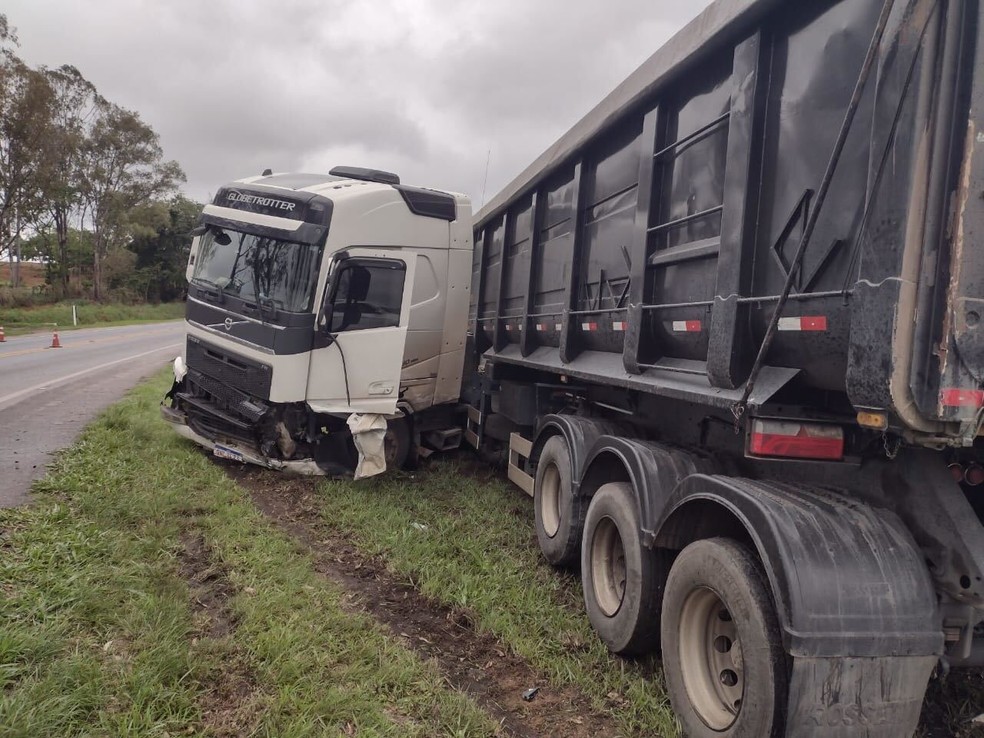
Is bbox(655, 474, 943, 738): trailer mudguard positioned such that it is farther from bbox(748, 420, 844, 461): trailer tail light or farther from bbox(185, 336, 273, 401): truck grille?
bbox(185, 336, 273, 401): truck grille

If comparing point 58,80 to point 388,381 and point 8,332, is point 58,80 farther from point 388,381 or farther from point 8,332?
point 388,381

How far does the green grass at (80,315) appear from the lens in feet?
90.7

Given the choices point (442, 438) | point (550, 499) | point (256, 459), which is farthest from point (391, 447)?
point (550, 499)

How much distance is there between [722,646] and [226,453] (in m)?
5.12

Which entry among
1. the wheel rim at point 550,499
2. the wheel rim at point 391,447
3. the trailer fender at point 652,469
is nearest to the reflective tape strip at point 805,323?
the trailer fender at point 652,469

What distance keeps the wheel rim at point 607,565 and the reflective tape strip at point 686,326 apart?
3.78 ft

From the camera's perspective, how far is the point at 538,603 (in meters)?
4.06

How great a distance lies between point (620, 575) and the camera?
377 centimetres

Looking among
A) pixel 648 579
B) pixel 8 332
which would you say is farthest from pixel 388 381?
pixel 8 332

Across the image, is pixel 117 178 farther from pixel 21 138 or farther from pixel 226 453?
pixel 226 453

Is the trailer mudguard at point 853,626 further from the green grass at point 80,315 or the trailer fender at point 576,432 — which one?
the green grass at point 80,315

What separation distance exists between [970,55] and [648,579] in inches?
96.0

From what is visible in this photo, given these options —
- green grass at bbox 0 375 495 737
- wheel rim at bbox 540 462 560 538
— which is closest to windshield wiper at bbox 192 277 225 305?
green grass at bbox 0 375 495 737

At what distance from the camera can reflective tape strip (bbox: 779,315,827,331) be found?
2330 mm
